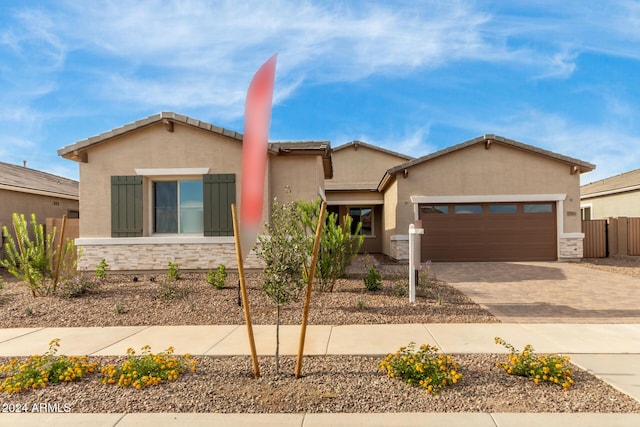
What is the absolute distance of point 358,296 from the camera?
7.99m

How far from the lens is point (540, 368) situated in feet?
12.9

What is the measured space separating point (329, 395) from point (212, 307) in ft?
14.3

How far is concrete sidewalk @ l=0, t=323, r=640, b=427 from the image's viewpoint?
3205 mm

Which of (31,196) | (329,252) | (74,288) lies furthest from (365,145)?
(74,288)

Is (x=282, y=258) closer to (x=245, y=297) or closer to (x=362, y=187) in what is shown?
(x=245, y=297)

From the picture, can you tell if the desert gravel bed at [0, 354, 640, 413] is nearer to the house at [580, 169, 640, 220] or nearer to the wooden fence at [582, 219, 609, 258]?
the wooden fence at [582, 219, 609, 258]

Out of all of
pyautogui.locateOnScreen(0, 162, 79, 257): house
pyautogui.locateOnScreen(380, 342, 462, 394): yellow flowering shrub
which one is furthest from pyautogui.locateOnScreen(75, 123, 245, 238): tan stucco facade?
pyautogui.locateOnScreen(380, 342, 462, 394): yellow flowering shrub

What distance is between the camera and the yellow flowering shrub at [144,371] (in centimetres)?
387

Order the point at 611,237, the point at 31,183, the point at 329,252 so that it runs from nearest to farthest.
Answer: the point at 329,252 → the point at 611,237 → the point at 31,183

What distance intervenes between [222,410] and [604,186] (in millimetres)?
26293

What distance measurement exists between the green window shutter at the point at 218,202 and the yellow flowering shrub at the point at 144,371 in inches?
262

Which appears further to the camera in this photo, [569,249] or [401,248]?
[401,248]

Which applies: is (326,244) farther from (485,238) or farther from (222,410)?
(485,238)

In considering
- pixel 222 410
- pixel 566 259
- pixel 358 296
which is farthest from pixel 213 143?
pixel 566 259
